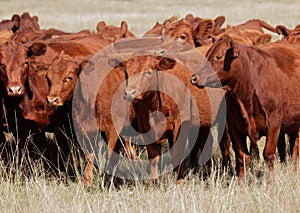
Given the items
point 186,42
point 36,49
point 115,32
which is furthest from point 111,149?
point 115,32

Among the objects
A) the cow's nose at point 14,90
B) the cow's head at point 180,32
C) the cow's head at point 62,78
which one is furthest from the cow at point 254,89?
the cow's head at point 180,32

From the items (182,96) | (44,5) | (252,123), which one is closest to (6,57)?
(182,96)

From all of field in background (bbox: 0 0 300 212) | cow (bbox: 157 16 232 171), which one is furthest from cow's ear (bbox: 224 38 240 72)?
cow (bbox: 157 16 232 171)

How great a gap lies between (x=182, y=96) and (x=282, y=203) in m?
2.07

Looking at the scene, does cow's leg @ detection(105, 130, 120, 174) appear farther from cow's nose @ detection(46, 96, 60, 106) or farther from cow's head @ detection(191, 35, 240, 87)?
cow's head @ detection(191, 35, 240, 87)

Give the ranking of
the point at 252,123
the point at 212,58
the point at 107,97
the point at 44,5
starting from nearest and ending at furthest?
the point at 212,58 → the point at 252,123 → the point at 107,97 → the point at 44,5

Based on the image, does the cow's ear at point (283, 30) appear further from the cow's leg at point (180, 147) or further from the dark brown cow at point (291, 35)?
the cow's leg at point (180, 147)

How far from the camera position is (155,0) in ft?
141

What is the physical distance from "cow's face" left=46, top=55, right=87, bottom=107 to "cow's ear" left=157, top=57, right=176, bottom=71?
98 centimetres

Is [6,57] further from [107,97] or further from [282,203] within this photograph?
[282,203]

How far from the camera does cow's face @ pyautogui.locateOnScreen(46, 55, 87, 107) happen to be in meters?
7.05

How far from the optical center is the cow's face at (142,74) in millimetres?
6488

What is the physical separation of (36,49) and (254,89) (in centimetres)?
239

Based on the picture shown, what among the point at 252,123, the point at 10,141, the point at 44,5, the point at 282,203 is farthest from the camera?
the point at 44,5
